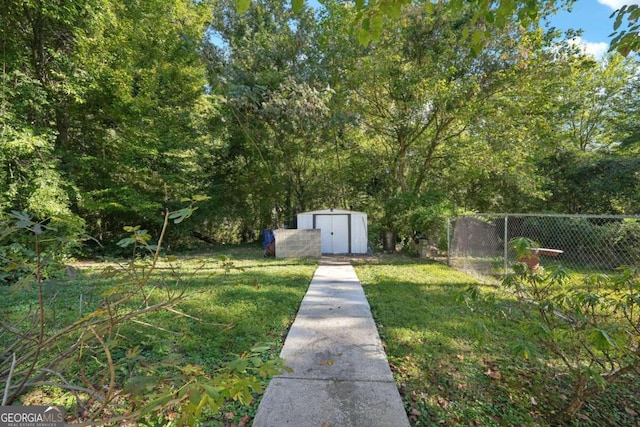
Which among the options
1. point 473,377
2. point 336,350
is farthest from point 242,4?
point 473,377

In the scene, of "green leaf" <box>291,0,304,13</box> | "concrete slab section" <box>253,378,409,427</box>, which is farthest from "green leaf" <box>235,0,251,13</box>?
"concrete slab section" <box>253,378,409,427</box>

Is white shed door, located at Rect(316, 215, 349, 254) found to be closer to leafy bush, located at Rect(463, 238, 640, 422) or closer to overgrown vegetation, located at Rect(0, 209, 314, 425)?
overgrown vegetation, located at Rect(0, 209, 314, 425)

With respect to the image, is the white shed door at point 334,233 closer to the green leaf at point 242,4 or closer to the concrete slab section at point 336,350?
the concrete slab section at point 336,350

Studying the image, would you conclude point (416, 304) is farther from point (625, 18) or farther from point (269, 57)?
point (269, 57)

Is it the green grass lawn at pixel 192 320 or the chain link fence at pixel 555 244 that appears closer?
the green grass lawn at pixel 192 320

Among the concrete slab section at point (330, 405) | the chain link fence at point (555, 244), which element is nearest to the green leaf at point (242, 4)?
the concrete slab section at point (330, 405)

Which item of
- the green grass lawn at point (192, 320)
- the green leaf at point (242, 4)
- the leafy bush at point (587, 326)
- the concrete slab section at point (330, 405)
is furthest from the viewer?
the concrete slab section at point (330, 405)

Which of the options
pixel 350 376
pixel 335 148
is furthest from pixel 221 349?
pixel 335 148

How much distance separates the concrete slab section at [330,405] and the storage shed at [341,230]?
343 inches

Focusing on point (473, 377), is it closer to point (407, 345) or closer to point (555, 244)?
point (407, 345)

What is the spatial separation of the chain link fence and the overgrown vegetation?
386 cm

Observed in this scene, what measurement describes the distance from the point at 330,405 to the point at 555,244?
9.80 metres

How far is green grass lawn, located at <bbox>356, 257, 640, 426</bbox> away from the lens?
2.11m

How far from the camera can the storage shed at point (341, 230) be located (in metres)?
11.2
